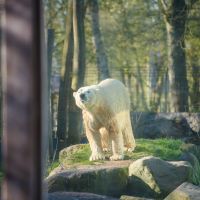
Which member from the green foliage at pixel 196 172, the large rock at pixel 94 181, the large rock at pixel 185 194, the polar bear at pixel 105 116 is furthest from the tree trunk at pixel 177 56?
the large rock at pixel 185 194

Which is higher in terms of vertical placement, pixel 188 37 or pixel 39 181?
pixel 188 37

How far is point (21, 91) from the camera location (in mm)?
2211

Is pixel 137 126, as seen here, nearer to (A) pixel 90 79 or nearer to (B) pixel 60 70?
(A) pixel 90 79

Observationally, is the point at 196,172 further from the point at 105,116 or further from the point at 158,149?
the point at 105,116

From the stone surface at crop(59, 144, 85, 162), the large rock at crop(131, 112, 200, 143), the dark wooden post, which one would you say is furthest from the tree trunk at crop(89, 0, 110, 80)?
the dark wooden post

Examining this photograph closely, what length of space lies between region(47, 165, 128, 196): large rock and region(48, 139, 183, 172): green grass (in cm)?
37

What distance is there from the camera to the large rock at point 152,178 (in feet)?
19.0

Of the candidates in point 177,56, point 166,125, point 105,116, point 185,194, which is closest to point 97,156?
point 105,116

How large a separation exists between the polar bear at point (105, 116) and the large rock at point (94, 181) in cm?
41

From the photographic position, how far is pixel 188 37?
9.49 meters

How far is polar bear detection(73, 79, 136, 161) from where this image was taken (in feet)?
19.9

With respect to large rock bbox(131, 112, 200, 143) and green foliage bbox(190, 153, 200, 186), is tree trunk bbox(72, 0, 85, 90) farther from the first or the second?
green foliage bbox(190, 153, 200, 186)

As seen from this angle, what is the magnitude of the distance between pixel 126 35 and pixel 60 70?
6.25m

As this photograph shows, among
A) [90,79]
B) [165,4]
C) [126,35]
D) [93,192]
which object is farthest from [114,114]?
[126,35]
